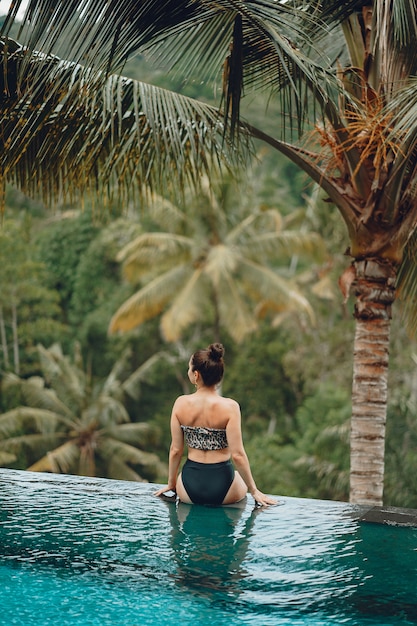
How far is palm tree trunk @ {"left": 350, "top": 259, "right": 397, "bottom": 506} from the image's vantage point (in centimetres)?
663

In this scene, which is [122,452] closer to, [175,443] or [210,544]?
[175,443]

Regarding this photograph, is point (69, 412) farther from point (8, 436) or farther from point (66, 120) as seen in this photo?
point (66, 120)

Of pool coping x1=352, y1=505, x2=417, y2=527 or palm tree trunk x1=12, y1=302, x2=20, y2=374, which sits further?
palm tree trunk x1=12, y1=302, x2=20, y2=374

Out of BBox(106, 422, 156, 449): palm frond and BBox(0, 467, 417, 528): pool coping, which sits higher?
BBox(0, 467, 417, 528): pool coping

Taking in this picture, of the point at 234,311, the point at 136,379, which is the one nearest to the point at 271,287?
the point at 234,311

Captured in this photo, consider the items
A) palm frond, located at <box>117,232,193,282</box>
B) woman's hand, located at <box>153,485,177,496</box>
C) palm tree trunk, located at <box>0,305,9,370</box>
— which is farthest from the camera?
palm tree trunk, located at <box>0,305,9,370</box>

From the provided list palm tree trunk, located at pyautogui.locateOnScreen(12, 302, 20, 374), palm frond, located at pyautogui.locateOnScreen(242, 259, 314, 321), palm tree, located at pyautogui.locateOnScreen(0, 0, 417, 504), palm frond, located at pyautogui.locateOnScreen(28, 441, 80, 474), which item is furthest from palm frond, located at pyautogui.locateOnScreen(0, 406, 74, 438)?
palm tree, located at pyautogui.locateOnScreen(0, 0, 417, 504)

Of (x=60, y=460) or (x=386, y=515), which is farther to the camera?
(x=60, y=460)

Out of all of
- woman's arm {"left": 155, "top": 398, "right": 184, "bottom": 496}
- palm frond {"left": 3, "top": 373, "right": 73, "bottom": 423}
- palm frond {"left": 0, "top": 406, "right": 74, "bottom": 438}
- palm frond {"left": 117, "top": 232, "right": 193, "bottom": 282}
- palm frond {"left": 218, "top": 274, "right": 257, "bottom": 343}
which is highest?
palm frond {"left": 117, "top": 232, "right": 193, "bottom": 282}

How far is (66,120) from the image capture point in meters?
6.08

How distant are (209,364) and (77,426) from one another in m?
20.0

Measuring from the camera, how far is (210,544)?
14.1 feet

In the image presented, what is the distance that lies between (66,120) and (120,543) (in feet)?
10.5

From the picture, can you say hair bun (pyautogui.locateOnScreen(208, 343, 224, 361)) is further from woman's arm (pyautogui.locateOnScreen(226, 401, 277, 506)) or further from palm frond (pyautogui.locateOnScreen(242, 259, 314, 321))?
palm frond (pyautogui.locateOnScreen(242, 259, 314, 321))
